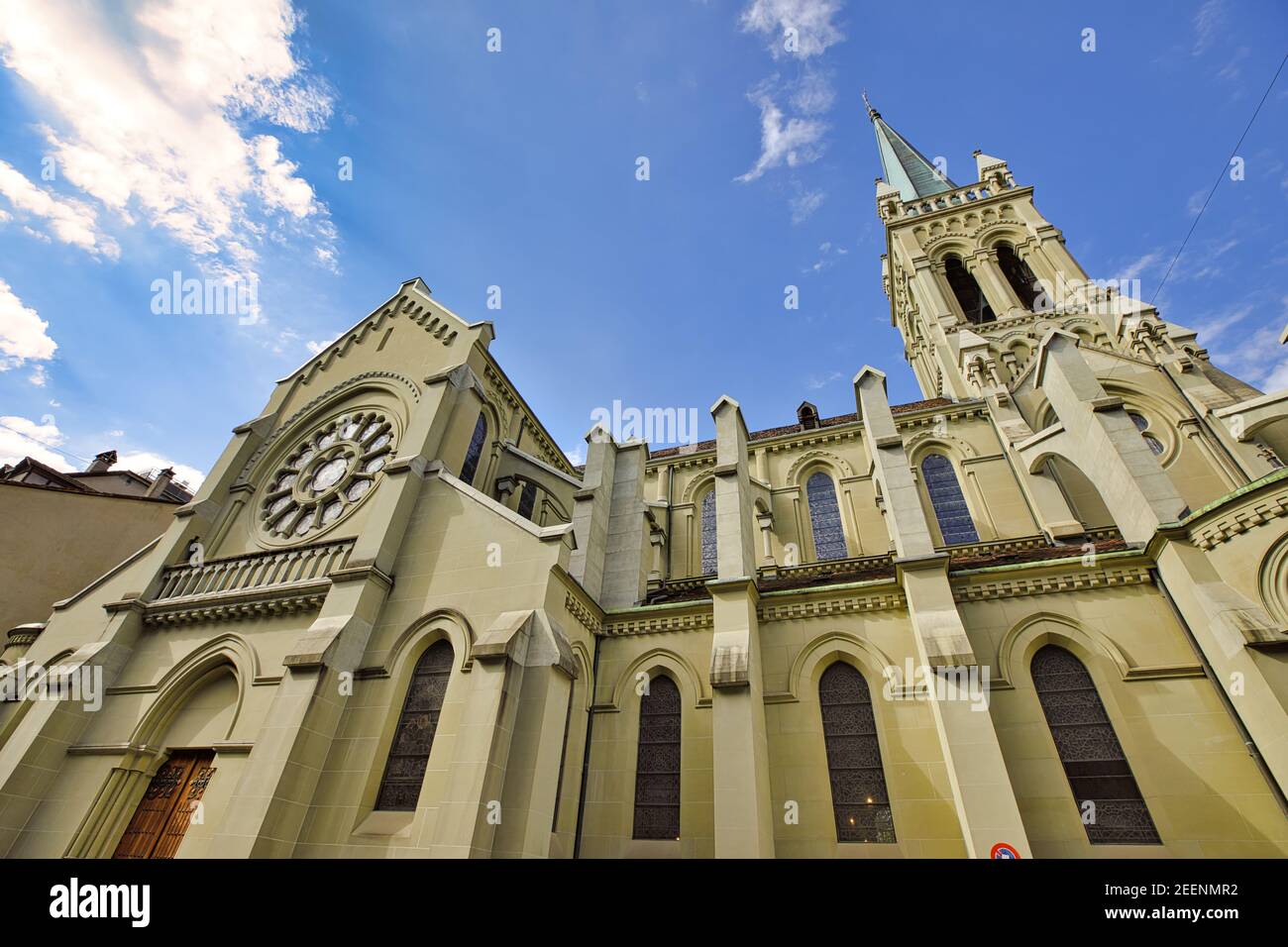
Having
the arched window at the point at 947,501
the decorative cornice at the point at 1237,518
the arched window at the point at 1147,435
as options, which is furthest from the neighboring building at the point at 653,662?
the arched window at the point at 947,501

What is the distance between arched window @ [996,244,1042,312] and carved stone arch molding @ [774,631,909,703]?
22.9 m

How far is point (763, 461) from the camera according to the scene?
64.3ft

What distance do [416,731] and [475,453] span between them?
7748mm

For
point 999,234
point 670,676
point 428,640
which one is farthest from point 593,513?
point 999,234

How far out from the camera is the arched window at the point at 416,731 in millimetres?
8516

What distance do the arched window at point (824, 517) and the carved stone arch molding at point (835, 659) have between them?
708cm


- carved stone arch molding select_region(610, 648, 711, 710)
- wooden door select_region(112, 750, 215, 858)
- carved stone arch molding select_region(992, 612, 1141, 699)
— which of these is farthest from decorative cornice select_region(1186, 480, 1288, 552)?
wooden door select_region(112, 750, 215, 858)

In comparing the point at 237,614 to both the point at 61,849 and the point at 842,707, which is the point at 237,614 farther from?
the point at 842,707

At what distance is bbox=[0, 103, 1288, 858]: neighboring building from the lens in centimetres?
746

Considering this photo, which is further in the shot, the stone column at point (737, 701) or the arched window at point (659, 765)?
the arched window at point (659, 765)

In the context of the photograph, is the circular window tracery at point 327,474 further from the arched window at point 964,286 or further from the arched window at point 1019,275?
the arched window at point 964,286

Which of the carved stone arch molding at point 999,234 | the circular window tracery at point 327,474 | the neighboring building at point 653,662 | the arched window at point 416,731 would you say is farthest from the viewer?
the carved stone arch molding at point 999,234

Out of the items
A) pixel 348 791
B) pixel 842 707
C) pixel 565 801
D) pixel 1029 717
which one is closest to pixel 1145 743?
pixel 1029 717

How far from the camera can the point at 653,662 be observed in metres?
10.6
